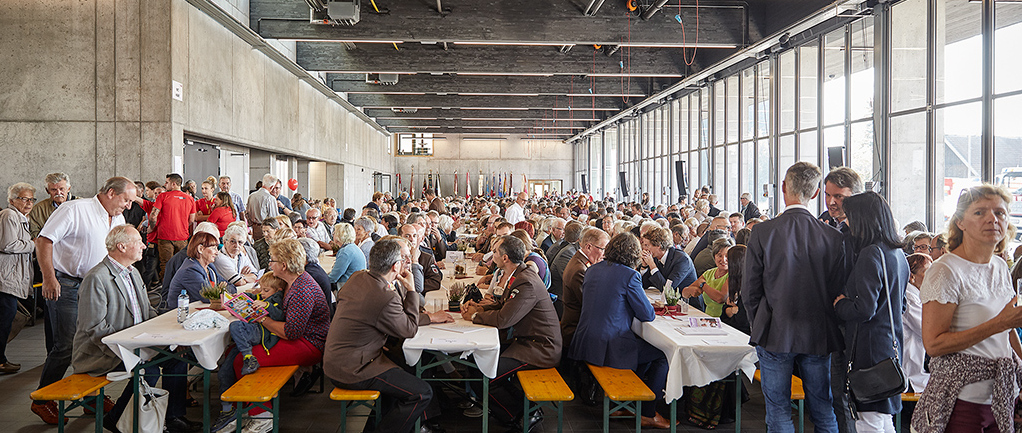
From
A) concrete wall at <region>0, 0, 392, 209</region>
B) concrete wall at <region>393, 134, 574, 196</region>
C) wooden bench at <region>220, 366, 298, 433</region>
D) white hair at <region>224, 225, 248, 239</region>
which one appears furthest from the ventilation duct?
concrete wall at <region>393, 134, 574, 196</region>

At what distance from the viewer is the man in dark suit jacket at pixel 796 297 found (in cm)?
286

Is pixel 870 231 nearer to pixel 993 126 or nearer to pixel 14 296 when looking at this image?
pixel 993 126

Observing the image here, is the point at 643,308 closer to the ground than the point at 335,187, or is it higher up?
closer to the ground

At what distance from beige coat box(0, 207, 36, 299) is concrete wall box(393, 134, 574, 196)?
2682cm

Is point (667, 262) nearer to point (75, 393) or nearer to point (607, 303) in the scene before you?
point (607, 303)

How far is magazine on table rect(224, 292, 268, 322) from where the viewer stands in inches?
153

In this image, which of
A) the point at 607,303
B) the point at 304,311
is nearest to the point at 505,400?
the point at 607,303

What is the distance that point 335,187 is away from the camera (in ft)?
63.0

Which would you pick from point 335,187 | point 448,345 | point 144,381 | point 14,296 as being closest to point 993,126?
point 448,345

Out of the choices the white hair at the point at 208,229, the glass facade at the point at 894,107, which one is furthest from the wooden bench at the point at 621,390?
the glass facade at the point at 894,107

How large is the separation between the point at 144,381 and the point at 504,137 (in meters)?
29.3

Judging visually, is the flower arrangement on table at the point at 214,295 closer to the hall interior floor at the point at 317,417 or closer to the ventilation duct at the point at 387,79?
the hall interior floor at the point at 317,417

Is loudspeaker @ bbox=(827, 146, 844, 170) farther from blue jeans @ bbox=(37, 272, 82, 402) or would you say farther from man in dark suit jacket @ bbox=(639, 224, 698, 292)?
blue jeans @ bbox=(37, 272, 82, 402)

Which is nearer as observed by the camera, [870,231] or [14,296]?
[870,231]
